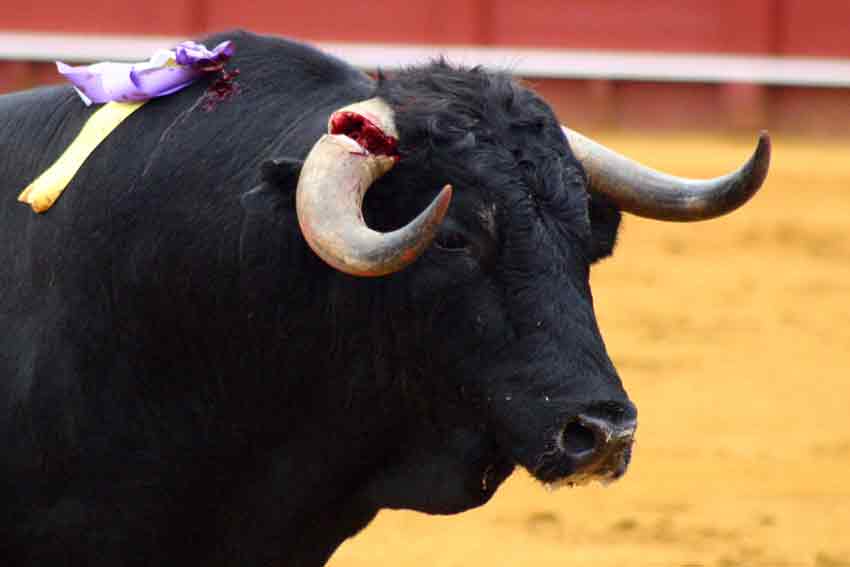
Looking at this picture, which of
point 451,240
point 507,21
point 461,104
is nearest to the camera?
point 451,240

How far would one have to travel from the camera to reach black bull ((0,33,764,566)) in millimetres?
3066

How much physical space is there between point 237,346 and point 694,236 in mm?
6452

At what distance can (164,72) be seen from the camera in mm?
3393

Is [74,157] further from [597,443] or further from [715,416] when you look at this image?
[715,416]

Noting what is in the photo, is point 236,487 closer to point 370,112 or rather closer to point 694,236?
point 370,112

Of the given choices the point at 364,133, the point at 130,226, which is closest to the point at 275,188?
the point at 364,133

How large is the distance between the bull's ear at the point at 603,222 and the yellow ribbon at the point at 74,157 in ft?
2.80

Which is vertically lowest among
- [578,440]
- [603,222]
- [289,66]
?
[578,440]

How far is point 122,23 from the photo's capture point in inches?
544

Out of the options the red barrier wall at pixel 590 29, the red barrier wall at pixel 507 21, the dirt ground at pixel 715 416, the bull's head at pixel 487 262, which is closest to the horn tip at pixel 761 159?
the bull's head at pixel 487 262

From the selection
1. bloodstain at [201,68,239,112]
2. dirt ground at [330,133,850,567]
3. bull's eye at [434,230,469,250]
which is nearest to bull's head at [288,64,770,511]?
bull's eye at [434,230,469,250]

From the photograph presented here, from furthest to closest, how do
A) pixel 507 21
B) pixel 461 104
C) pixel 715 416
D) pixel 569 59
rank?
pixel 507 21 → pixel 569 59 → pixel 715 416 → pixel 461 104

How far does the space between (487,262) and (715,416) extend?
3.66m

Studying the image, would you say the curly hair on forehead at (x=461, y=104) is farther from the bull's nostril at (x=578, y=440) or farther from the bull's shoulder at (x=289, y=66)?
the bull's nostril at (x=578, y=440)
